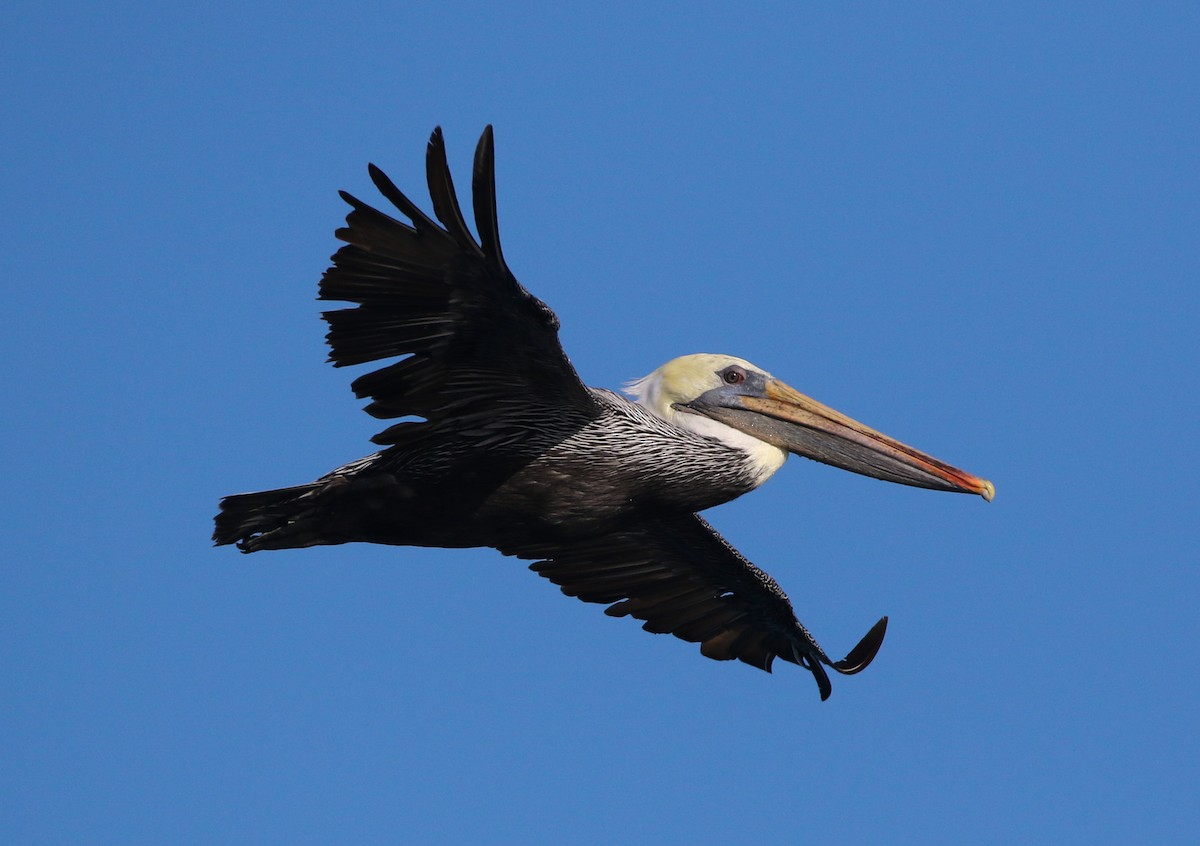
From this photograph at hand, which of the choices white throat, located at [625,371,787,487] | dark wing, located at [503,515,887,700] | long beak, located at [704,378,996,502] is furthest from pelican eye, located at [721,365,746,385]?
dark wing, located at [503,515,887,700]

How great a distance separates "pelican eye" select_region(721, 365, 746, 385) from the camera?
420 inches

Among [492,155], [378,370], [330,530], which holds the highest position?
[492,155]

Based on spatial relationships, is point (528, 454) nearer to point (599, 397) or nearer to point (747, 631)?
point (599, 397)

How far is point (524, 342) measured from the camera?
30.2ft

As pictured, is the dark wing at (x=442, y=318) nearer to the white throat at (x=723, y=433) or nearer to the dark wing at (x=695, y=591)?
the white throat at (x=723, y=433)

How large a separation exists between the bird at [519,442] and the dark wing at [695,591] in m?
0.02

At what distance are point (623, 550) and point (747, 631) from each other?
1.15 m

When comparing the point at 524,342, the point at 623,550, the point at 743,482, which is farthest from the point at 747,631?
the point at 524,342

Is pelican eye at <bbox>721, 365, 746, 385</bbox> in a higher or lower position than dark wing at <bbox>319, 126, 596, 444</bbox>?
higher

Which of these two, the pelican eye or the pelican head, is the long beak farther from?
the pelican eye

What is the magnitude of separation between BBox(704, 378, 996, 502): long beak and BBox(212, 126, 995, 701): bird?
0.5 inches

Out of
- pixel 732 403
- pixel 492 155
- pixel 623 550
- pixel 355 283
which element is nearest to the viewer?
pixel 492 155

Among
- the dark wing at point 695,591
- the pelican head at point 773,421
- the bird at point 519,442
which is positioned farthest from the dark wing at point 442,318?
the dark wing at point 695,591

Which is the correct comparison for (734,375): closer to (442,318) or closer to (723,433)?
(723,433)
